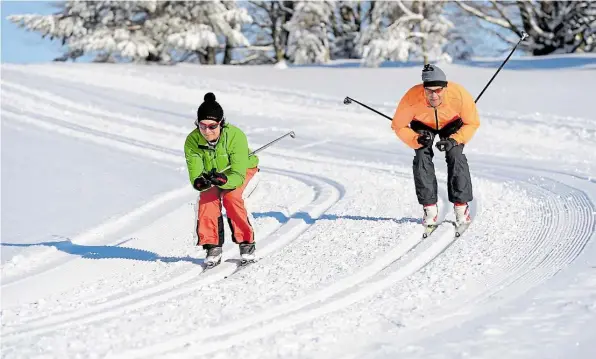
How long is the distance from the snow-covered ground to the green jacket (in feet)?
2.32

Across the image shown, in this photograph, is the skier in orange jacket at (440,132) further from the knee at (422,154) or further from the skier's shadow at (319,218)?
the skier's shadow at (319,218)

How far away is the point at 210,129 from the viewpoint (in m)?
5.43

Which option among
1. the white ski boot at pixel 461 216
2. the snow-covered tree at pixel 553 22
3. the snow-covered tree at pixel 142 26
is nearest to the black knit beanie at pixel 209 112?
the white ski boot at pixel 461 216

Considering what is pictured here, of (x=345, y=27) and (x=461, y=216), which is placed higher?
(x=345, y=27)

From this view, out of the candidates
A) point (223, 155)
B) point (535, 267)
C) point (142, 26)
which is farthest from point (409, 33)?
point (535, 267)

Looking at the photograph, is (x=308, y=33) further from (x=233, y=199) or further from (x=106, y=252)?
(x=233, y=199)

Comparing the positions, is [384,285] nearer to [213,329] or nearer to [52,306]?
[213,329]

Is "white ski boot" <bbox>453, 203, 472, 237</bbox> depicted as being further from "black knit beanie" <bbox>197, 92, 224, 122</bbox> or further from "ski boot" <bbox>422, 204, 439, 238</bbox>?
"black knit beanie" <bbox>197, 92, 224, 122</bbox>

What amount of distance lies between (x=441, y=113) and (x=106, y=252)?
10.9ft

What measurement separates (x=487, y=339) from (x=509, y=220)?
110 inches

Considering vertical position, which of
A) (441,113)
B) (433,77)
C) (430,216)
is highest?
(433,77)

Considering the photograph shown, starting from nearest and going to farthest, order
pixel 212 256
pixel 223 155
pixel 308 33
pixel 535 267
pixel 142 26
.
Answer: pixel 535 267
pixel 223 155
pixel 212 256
pixel 308 33
pixel 142 26

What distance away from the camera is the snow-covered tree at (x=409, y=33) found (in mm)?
22625

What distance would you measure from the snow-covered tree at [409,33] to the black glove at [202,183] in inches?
699
